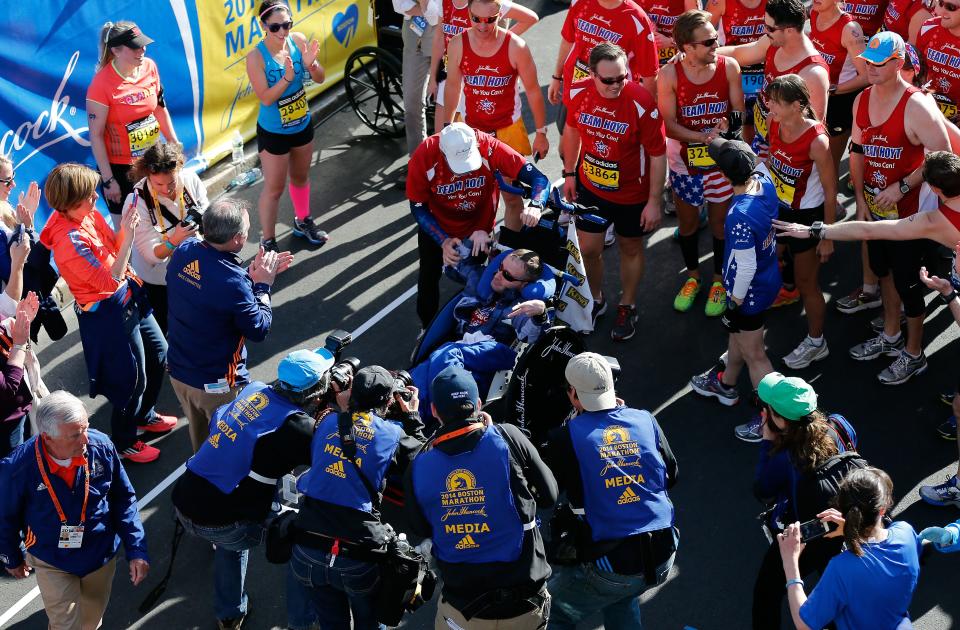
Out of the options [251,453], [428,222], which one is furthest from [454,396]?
[428,222]

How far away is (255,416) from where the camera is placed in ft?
15.8

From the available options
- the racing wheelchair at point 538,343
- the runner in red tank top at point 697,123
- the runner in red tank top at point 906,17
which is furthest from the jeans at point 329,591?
the runner in red tank top at point 906,17

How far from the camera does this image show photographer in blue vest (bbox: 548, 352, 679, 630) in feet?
14.6

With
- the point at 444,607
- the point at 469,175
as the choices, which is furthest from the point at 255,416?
the point at 469,175

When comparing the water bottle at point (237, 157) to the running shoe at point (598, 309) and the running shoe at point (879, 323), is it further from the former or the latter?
the running shoe at point (879, 323)

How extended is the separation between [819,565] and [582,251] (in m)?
2.97

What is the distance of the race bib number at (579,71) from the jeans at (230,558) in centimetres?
424

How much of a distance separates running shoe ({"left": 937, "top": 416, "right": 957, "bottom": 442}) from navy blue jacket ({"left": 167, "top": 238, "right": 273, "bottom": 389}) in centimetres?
397

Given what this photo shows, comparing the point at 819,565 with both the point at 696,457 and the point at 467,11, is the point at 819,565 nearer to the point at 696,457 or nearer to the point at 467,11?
the point at 696,457

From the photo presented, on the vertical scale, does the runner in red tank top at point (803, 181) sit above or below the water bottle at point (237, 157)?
above

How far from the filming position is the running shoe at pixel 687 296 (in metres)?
7.46

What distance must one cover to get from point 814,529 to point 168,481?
395 cm

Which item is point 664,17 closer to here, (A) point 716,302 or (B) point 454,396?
(A) point 716,302

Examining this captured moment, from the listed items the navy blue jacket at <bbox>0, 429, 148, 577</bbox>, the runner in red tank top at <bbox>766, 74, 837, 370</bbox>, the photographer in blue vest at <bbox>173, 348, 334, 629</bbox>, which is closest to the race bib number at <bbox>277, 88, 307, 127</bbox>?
the photographer in blue vest at <bbox>173, 348, 334, 629</bbox>
